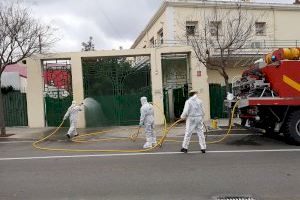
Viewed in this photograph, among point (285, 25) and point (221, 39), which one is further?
point (285, 25)

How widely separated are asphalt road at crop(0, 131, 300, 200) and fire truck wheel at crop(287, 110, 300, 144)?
1.31 feet

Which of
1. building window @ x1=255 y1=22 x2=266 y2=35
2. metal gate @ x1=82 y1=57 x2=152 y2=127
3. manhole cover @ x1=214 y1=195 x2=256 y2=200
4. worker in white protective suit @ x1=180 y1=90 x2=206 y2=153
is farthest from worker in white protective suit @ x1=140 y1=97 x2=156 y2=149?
building window @ x1=255 y1=22 x2=266 y2=35

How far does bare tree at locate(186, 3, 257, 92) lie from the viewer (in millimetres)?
21578

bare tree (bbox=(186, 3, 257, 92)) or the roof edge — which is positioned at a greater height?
the roof edge

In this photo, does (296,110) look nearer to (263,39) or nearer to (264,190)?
(264,190)

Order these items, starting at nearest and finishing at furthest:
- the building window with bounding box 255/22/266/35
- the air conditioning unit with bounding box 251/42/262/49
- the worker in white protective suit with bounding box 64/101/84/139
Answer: the worker in white protective suit with bounding box 64/101/84/139 < the air conditioning unit with bounding box 251/42/262/49 < the building window with bounding box 255/22/266/35

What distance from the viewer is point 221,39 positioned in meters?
25.2

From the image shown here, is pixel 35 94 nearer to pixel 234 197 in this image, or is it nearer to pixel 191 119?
pixel 191 119

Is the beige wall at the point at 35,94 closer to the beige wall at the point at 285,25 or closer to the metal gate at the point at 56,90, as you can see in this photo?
the metal gate at the point at 56,90

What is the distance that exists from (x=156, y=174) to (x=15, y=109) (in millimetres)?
15650

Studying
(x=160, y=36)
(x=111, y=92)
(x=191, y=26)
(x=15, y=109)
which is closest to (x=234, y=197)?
(x=111, y=92)

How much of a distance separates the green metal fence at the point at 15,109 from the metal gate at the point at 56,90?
121 cm

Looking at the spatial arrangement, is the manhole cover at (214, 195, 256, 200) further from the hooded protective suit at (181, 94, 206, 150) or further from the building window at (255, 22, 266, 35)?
the building window at (255, 22, 266, 35)

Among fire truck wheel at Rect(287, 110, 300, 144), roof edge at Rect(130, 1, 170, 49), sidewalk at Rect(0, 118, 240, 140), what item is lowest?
sidewalk at Rect(0, 118, 240, 140)
